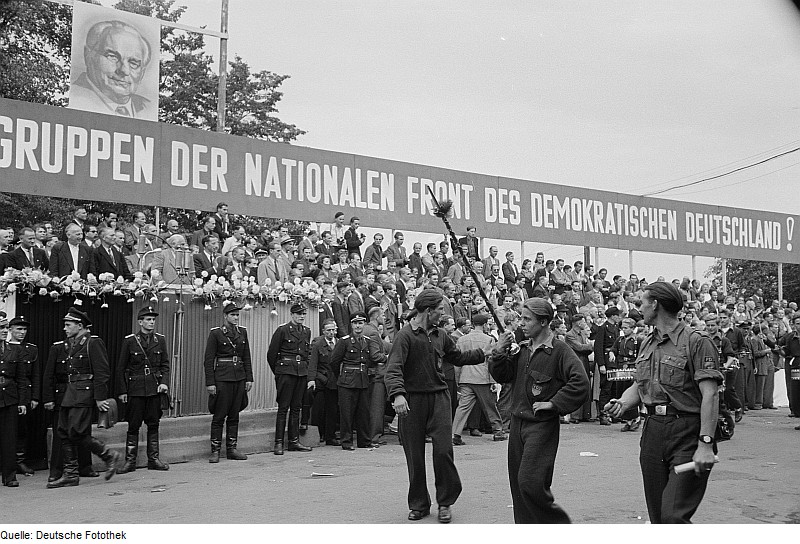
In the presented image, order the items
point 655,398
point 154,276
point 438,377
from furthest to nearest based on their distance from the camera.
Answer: point 154,276 → point 438,377 → point 655,398

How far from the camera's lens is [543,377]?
550 centimetres

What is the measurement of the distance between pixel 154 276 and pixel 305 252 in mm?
4233

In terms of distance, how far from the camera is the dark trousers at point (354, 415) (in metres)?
10.7

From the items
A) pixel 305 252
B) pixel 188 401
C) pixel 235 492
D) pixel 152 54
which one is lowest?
pixel 235 492

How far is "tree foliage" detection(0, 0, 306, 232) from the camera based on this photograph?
64.9 feet

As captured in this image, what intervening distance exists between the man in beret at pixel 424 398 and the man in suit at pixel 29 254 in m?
5.07

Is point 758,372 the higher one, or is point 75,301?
point 75,301

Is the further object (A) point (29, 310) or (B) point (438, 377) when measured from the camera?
(A) point (29, 310)

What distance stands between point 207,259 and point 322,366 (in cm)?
225

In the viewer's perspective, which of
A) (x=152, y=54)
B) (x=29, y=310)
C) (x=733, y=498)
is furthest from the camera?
(x=152, y=54)

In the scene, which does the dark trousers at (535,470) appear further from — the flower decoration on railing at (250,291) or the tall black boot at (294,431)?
the flower decoration on railing at (250,291)

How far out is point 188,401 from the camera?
1017 centimetres
